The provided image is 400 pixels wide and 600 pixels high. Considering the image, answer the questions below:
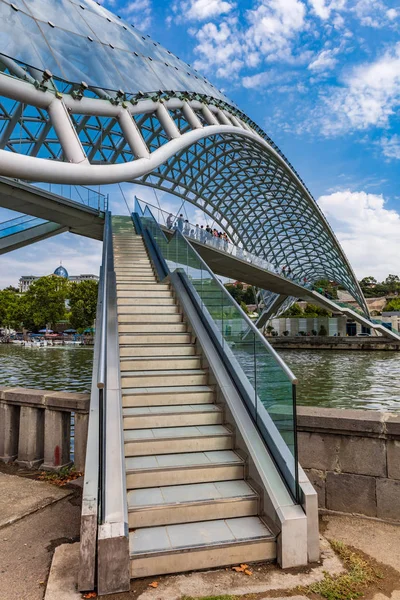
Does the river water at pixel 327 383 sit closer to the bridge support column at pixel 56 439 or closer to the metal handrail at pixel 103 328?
the metal handrail at pixel 103 328

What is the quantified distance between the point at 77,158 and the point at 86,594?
10983 millimetres

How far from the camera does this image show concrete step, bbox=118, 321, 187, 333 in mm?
8570

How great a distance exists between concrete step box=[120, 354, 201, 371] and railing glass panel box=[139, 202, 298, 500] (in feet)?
1.92

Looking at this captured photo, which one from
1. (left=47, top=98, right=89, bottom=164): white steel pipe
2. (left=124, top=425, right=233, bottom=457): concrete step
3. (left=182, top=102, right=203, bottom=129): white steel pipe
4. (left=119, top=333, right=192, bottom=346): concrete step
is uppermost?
(left=182, top=102, right=203, bottom=129): white steel pipe

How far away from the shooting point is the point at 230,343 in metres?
6.46

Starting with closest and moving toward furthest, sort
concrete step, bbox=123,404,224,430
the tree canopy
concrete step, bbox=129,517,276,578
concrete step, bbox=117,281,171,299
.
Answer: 1. concrete step, bbox=129,517,276,578
2. concrete step, bbox=123,404,224,430
3. concrete step, bbox=117,281,171,299
4. the tree canopy

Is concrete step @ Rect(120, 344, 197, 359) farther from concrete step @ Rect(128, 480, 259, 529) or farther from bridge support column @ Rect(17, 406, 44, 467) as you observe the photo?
concrete step @ Rect(128, 480, 259, 529)

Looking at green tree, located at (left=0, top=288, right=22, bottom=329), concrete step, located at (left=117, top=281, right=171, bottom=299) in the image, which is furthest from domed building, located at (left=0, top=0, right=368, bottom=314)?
green tree, located at (left=0, top=288, right=22, bottom=329)

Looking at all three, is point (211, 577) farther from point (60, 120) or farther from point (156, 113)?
point (156, 113)

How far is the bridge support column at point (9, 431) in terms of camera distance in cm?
637

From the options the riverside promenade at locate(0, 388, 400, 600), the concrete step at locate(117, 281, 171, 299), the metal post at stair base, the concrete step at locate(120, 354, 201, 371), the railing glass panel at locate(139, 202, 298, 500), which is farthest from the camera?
the concrete step at locate(117, 281, 171, 299)

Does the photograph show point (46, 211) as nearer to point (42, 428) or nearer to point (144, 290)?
point (144, 290)

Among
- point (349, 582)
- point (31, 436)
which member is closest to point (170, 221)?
point (31, 436)

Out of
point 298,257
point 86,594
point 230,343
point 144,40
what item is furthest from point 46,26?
point 298,257
